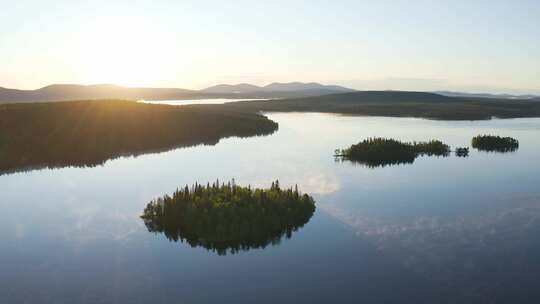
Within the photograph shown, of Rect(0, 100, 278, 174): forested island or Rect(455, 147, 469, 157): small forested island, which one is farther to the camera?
Rect(455, 147, 469, 157): small forested island

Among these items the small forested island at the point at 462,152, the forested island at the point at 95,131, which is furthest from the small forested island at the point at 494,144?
the forested island at the point at 95,131

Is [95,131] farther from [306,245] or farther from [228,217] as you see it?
[306,245]

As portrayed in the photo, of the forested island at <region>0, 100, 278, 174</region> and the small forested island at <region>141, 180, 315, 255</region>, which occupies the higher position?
the forested island at <region>0, 100, 278, 174</region>

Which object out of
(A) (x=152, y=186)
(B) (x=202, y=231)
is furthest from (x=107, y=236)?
(A) (x=152, y=186)

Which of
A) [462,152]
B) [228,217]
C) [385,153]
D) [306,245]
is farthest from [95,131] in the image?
[306,245]

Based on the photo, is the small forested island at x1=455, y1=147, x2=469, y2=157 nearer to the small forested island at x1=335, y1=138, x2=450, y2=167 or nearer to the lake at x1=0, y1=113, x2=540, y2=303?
the small forested island at x1=335, y1=138, x2=450, y2=167

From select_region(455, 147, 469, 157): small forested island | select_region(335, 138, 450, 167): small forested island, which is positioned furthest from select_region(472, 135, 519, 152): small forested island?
select_region(335, 138, 450, 167): small forested island
